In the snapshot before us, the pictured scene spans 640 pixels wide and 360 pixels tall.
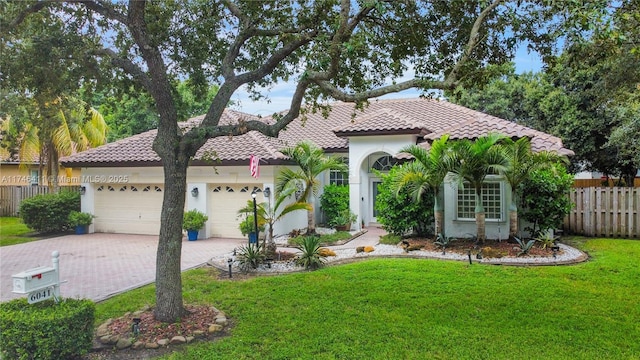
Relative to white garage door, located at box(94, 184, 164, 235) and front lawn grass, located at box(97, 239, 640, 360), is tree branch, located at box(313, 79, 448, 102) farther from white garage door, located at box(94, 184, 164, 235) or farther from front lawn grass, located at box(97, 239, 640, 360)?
white garage door, located at box(94, 184, 164, 235)

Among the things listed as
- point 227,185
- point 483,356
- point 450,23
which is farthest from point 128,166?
point 483,356

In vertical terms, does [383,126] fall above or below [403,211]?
above

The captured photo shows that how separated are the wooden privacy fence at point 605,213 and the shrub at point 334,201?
8285 mm

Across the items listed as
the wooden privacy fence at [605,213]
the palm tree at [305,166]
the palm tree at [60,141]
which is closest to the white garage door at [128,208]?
the palm tree at [60,141]

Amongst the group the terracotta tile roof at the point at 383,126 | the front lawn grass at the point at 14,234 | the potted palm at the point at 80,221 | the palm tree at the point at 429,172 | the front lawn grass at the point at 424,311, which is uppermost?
the terracotta tile roof at the point at 383,126

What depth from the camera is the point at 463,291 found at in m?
8.50

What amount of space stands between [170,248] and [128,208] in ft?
42.6

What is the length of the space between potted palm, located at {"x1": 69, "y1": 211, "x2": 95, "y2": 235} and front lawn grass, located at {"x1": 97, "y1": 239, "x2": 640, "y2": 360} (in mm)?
10046

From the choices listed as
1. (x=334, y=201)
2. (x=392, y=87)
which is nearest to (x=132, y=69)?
(x=392, y=87)

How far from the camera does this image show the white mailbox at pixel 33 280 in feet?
18.4

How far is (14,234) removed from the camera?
59.7ft

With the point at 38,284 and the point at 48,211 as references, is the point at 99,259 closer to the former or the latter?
the point at 48,211

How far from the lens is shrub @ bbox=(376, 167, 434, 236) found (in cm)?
1396

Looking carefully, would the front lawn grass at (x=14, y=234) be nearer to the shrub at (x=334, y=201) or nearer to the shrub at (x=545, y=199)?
the shrub at (x=334, y=201)
